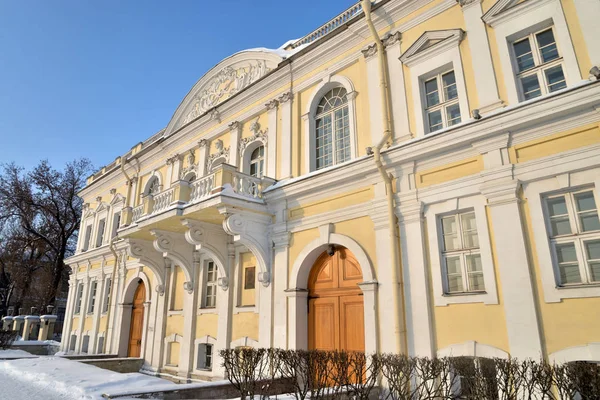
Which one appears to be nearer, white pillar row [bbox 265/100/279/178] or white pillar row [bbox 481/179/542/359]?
white pillar row [bbox 481/179/542/359]

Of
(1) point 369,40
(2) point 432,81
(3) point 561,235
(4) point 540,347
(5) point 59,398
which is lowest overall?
(5) point 59,398

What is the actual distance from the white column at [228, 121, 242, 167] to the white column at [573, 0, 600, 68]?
8890 millimetres

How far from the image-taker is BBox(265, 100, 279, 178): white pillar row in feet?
36.6

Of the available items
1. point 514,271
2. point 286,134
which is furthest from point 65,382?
point 514,271

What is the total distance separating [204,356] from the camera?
1175 cm

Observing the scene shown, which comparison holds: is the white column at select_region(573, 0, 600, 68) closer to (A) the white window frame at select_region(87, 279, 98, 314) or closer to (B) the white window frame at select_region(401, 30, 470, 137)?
(B) the white window frame at select_region(401, 30, 470, 137)

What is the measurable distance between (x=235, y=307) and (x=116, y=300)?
318 inches

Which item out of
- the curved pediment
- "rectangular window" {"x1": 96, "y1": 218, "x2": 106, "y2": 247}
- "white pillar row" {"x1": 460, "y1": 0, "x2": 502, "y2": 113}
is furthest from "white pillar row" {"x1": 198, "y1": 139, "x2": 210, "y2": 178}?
"rectangular window" {"x1": 96, "y1": 218, "x2": 106, "y2": 247}

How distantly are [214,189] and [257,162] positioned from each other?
9.91 ft

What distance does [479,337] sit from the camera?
6383 mm

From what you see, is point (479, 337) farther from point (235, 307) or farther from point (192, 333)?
point (192, 333)

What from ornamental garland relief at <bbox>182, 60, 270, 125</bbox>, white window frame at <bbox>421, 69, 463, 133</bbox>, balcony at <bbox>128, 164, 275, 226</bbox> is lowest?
balcony at <bbox>128, 164, 275, 226</bbox>

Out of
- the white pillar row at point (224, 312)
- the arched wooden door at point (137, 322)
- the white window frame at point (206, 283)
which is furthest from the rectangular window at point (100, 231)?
the white pillar row at point (224, 312)

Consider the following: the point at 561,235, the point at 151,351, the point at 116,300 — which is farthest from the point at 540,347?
the point at 116,300
